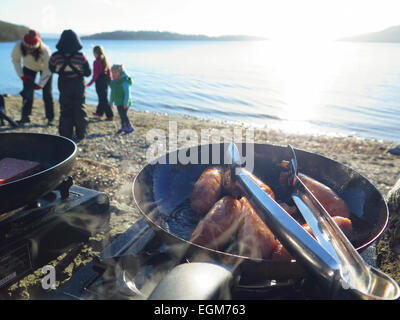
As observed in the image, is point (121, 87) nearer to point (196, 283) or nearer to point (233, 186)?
point (233, 186)

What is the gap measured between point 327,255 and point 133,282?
1.26 meters

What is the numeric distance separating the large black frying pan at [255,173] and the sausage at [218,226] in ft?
0.32

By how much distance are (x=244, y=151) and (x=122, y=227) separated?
6.36 ft

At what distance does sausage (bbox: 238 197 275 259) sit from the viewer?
5.64 ft

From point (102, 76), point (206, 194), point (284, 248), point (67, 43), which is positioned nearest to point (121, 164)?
point (67, 43)

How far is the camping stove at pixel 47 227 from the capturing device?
2273mm

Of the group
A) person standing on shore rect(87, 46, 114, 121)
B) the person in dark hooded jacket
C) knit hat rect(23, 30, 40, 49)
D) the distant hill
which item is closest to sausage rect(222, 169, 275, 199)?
the person in dark hooded jacket

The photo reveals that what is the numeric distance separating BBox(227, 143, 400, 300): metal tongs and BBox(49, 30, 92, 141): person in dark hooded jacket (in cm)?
657

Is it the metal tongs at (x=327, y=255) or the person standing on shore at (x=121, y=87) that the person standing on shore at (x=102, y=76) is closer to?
the person standing on shore at (x=121, y=87)

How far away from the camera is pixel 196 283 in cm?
123

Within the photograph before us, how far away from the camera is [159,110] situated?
20.5 metres

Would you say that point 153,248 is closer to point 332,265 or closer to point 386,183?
point 332,265
